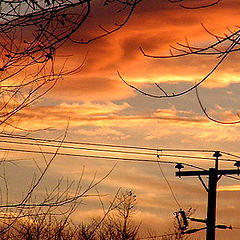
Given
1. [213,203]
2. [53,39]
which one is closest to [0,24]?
[53,39]

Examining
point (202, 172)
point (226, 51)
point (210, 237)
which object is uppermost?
point (202, 172)

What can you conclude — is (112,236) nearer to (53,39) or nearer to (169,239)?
(169,239)

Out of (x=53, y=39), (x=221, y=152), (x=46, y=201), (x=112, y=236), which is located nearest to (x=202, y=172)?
(x=221, y=152)

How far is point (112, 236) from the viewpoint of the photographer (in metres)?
35.6

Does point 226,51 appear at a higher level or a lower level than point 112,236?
lower

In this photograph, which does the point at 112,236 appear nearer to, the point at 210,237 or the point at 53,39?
the point at 210,237

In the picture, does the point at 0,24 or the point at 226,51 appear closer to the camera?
the point at 226,51

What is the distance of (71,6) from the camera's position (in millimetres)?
6793

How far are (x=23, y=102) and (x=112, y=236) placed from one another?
28.0 meters

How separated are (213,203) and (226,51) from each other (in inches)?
763

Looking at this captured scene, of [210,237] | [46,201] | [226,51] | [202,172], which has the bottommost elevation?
[46,201]

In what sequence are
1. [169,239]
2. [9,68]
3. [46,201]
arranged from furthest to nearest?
[169,239] → [46,201] → [9,68]

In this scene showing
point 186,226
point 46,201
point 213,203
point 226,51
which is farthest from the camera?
point 186,226

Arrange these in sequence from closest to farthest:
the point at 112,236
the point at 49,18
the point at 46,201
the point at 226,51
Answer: the point at 226,51, the point at 49,18, the point at 46,201, the point at 112,236
